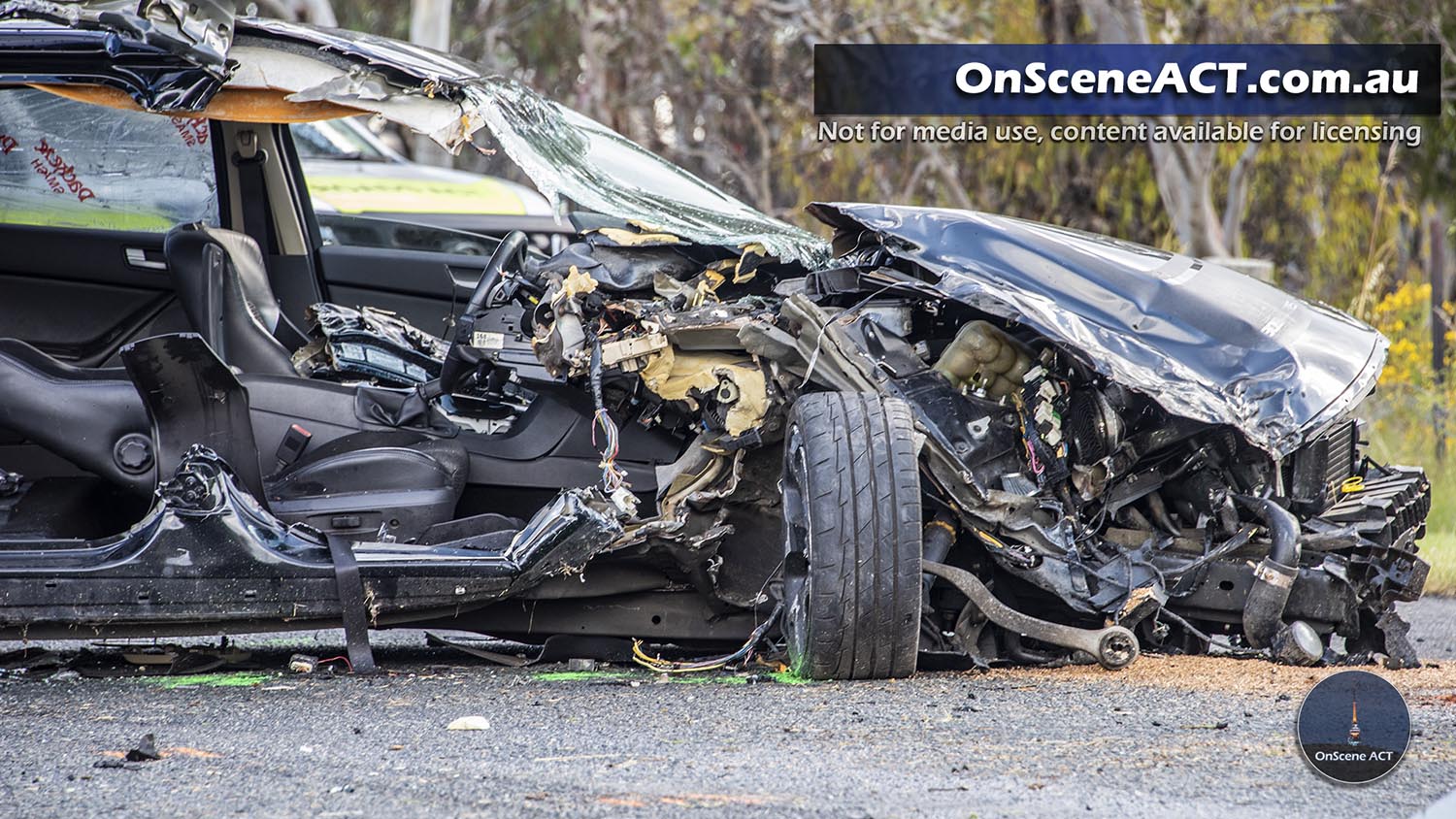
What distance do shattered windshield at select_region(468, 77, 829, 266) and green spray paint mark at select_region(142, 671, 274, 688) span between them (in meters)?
1.65

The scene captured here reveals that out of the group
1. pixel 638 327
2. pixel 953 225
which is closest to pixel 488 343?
pixel 638 327

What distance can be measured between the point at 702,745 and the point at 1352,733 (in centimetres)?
140

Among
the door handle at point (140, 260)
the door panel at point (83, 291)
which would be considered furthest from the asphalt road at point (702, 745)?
the door handle at point (140, 260)

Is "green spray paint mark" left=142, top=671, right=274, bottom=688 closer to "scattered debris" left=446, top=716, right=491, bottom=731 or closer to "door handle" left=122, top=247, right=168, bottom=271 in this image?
"scattered debris" left=446, top=716, right=491, bottom=731

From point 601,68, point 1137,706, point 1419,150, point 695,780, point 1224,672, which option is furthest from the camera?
point 601,68

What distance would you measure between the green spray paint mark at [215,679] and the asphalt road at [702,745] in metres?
0.01

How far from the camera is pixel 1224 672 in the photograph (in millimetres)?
4305

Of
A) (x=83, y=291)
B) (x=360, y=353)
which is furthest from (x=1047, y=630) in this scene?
(x=83, y=291)

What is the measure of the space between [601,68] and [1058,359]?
13.4 metres

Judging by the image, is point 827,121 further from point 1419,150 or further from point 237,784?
point 237,784

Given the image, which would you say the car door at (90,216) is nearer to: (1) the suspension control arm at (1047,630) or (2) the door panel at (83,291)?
(2) the door panel at (83,291)

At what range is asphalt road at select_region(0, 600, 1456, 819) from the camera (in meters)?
3.06

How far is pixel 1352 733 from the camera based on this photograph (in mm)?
3361

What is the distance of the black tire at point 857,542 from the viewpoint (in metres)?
4.07
